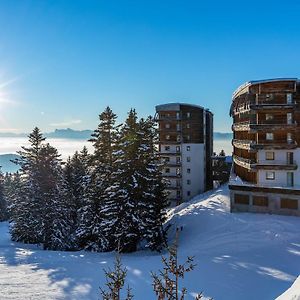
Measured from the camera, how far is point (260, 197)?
110 feet

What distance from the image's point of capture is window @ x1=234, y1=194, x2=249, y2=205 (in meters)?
34.3

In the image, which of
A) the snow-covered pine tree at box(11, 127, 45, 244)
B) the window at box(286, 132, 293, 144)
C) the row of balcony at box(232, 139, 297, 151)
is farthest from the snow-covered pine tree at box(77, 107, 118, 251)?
the window at box(286, 132, 293, 144)

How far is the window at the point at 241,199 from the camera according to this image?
3428 centimetres

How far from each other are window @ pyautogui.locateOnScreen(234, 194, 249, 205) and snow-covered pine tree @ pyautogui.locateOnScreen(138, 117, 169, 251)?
779 centimetres

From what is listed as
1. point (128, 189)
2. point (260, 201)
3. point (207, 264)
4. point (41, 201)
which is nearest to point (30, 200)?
point (41, 201)

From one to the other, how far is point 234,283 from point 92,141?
80.7ft

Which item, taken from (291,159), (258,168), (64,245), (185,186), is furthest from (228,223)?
(185,186)

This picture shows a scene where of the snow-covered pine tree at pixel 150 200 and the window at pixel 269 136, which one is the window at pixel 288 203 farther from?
the snow-covered pine tree at pixel 150 200

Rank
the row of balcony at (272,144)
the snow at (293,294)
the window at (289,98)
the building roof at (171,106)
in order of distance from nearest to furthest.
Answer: the snow at (293,294)
the row of balcony at (272,144)
the window at (289,98)
the building roof at (171,106)

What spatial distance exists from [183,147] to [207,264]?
31936 millimetres

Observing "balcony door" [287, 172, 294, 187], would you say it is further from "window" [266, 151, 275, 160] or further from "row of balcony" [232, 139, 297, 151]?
"row of balcony" [232, 139, 297, 151]

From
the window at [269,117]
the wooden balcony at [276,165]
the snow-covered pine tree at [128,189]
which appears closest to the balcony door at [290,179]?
the wooden balcony at [276,165]

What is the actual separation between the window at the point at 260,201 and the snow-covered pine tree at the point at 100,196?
14.6m

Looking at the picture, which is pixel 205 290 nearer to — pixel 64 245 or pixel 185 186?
pixel 64 245
